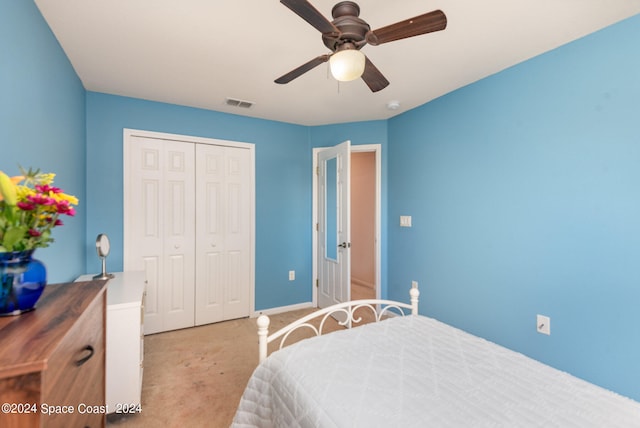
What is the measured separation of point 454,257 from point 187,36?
2.74 metres

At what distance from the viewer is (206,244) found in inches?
126

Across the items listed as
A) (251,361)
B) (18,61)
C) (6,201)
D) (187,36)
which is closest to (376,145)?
(187,36)

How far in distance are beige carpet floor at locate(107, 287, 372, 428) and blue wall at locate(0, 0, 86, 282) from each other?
99 centimetres

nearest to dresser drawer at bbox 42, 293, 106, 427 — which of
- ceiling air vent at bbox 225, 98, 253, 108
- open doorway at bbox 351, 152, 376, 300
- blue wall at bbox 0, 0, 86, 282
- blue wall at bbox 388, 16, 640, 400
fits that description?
blue wall at bbox 0, 0, 86, 282

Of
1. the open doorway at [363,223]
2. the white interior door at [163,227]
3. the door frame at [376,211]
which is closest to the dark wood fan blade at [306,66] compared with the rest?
the white interior door at [163,227]

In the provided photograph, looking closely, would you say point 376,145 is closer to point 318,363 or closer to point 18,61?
point 318,363

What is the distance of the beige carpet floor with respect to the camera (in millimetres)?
1831

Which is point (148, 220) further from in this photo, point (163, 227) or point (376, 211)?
point (376, 211)

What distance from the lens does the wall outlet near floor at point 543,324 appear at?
1978mm

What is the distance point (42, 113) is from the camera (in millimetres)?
Result: 1628

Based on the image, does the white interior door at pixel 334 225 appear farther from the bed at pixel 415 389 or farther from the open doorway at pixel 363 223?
the bed at pixel 415 389

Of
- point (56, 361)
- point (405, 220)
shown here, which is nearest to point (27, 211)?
point (56, 361)

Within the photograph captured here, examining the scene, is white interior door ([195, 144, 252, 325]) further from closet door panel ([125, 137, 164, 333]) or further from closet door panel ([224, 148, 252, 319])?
closet door panel ([125, 137, 164, 333])

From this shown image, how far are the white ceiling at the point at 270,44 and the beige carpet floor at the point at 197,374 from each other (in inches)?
94.7
